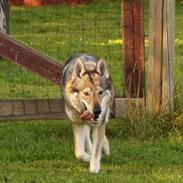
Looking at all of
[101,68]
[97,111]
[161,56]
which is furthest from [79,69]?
[161,56]

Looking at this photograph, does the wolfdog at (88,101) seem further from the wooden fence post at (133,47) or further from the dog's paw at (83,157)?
the wooden fence post at (133,47)

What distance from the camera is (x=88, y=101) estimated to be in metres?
7.81

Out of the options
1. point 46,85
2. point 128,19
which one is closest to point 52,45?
point 46,85

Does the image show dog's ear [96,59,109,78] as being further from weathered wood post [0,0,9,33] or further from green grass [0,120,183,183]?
weathered wood post [0,0,9,33]

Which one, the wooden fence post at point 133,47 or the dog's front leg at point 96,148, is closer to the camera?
the dog's front leg at point 96,148

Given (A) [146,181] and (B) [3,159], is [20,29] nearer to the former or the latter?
(B) [3,159]

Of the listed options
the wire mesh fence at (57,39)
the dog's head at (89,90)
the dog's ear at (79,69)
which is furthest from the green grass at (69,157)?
the wire mesh fence at (57,39)

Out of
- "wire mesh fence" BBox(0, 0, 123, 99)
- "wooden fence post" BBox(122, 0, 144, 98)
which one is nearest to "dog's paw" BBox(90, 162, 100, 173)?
"wooden fence post" BBox(122, 0, 144, 98)

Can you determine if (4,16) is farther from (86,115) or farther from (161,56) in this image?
(86,115)

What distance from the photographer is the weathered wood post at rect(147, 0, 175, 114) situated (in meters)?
9.59

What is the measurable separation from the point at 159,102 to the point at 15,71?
5.30 metres

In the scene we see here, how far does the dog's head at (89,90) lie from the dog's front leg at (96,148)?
241 mm

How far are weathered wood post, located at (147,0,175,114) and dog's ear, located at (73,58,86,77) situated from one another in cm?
181

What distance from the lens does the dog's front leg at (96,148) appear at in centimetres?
797
